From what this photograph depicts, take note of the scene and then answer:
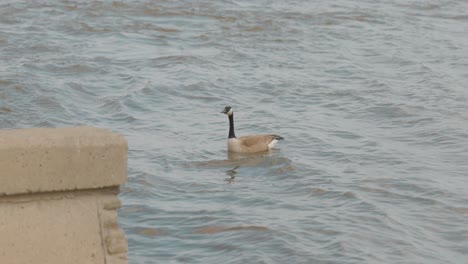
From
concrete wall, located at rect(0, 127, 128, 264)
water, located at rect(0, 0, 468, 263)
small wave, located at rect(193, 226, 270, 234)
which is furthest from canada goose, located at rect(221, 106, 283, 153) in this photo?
concrete wall, located at rect(0, 127, 128, 264)

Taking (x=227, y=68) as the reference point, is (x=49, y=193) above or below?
above

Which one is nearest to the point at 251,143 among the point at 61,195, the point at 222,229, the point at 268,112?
the point at 268,112

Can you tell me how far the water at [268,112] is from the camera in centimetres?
1012

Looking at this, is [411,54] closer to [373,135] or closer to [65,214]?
[373,135]

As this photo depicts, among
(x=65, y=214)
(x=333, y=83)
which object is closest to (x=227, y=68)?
(x=333, y=83)

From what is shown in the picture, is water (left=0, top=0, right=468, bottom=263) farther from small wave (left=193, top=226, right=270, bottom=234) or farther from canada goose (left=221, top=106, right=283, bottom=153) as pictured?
canada goose (left=221, top=106, right=283, bottom=153)

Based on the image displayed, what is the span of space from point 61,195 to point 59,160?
184mm

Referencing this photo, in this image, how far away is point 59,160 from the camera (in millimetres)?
5004

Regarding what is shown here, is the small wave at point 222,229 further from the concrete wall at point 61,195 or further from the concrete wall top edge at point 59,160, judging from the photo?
the concrete wall top edge at point 59,160

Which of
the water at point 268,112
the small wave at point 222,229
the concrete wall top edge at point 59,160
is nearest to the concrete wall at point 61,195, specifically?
the concrete wall top edge at point 59,160

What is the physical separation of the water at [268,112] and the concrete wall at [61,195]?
392 centimetres

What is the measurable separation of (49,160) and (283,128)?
10.4 meters

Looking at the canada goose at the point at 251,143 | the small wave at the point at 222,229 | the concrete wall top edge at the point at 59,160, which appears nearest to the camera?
the concrete wall top edge at the point at 59,160

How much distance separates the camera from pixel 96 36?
868 inches
